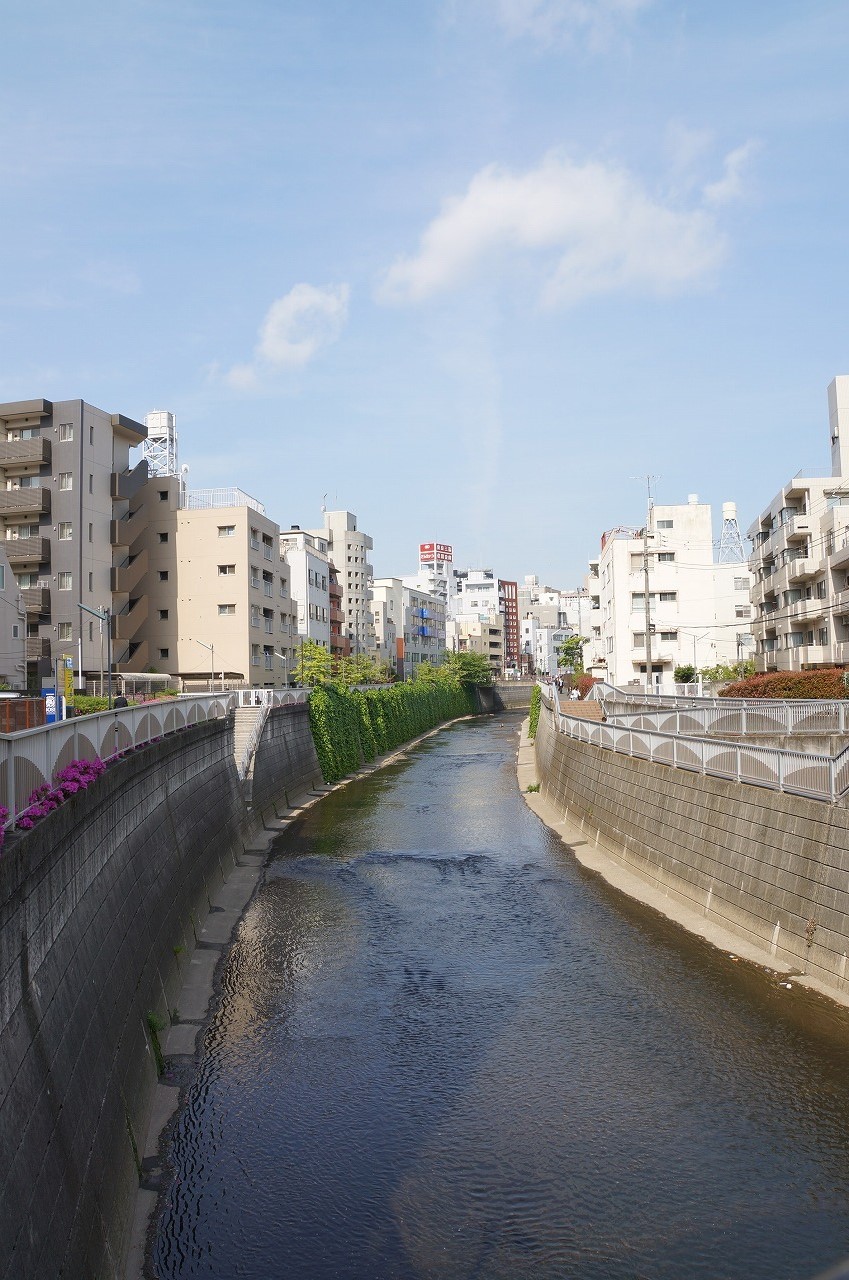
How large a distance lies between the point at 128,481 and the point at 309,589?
101 feet

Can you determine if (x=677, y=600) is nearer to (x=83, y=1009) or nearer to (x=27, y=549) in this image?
(x=27, y=549)

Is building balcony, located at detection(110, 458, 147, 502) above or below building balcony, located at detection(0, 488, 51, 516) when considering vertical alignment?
above

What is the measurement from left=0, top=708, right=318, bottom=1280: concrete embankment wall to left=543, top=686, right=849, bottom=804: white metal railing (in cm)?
1146

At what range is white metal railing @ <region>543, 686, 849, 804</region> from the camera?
1572cm

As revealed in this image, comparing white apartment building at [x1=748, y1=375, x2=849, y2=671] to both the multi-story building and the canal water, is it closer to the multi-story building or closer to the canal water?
the canal water

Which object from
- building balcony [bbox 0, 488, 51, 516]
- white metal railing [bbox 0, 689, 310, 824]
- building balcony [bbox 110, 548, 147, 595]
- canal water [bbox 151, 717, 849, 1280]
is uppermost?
building balcony [bbox 0, 488, 51, 516]

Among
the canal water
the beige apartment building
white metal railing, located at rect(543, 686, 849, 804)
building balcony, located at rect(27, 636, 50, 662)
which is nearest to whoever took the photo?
the canal water

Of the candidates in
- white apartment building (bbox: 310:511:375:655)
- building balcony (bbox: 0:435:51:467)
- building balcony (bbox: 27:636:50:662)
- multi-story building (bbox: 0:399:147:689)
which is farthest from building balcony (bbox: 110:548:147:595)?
white apartment building (bbox: 310:511:375:655)

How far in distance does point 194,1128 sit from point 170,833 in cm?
833

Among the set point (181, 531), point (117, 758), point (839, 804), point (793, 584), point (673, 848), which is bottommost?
point (673, 848)

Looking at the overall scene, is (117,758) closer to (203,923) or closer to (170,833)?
(170,833)

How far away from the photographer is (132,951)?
45.3 ft

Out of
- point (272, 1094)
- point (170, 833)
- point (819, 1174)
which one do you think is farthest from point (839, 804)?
point (170, 833)

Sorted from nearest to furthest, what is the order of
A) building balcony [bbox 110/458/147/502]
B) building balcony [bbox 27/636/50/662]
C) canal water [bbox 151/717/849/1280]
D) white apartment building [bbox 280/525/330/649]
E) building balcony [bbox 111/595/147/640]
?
→ canal water [bbox 151/717/849/1280] → building balcony [bbox 27/636/50/662] → building balcony [bbox 110/458/147/502] → building balcony [bbox 111/595/147/640] → white apartment building [bbox 280/525/330/649]
